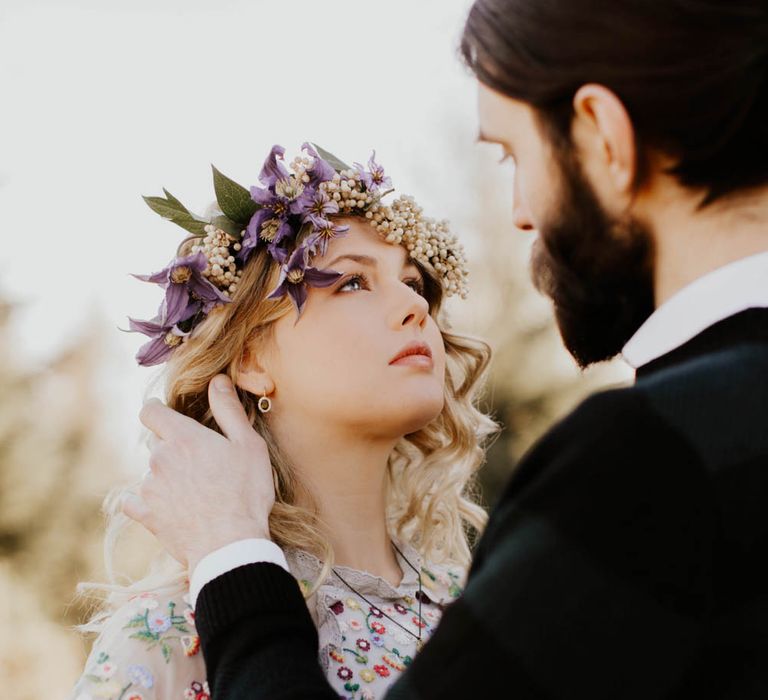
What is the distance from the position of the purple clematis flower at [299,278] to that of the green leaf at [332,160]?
0.40m

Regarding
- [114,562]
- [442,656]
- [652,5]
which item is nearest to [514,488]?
[442,656]

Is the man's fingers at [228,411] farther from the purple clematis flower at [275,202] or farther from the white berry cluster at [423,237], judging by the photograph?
the white berry cluster at [423,237]

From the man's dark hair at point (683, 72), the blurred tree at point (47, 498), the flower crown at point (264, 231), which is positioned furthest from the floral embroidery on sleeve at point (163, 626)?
the blurred tree at point (47, 498)

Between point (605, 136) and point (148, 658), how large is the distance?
1584 millimetres

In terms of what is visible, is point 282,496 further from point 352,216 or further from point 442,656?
point 442,656

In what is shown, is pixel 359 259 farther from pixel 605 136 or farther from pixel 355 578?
pixel 605 136

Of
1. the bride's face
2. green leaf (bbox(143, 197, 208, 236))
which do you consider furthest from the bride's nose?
green leaf (bbox(143, 197, 208, 236))

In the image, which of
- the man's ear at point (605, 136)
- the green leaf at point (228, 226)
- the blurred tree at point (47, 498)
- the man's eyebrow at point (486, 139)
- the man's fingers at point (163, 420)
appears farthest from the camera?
the blurred tree at point (47, 498)

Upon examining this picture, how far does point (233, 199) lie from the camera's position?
3008 millimetres

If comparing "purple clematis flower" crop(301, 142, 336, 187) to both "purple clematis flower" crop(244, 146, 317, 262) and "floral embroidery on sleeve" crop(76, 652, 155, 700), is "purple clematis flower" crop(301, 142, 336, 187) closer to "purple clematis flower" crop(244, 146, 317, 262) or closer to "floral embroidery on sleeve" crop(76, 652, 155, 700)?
"purple clematis flower" crop(244, 146, 317, 262)

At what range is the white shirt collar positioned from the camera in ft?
5.06

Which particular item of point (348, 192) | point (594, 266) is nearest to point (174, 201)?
point (348, 192)

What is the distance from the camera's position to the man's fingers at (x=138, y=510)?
2.52m

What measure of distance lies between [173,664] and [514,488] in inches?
50.0
